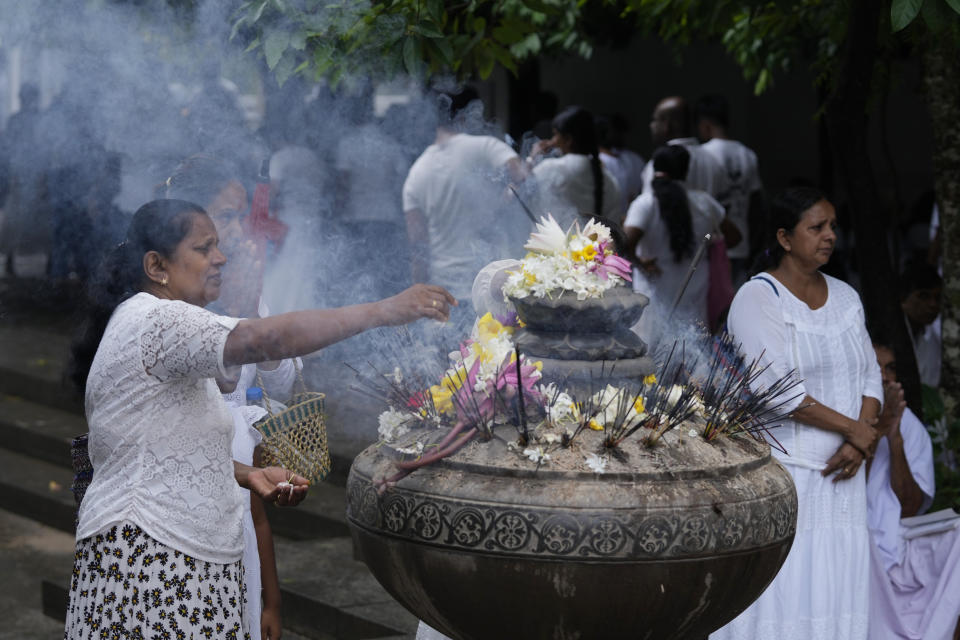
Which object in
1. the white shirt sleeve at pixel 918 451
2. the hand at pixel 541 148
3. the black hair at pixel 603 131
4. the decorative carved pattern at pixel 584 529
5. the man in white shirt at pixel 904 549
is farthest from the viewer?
the black hair at pixel 603 131

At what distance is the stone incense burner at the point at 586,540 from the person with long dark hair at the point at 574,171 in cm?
361

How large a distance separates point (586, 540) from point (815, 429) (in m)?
1.87

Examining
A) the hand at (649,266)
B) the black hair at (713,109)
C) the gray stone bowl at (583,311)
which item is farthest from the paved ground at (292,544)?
the black hair at (713,109)

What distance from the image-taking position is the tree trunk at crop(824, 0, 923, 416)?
5.77m

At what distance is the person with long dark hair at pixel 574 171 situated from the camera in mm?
6727

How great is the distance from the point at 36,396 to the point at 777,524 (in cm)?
692

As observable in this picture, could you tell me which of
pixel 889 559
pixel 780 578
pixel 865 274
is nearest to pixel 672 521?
pixel 780 578

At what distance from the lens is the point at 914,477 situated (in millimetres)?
5074

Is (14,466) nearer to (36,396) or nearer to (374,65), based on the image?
(36,396)

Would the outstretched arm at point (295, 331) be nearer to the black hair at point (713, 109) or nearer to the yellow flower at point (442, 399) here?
the yellow flower at point (442, 399)

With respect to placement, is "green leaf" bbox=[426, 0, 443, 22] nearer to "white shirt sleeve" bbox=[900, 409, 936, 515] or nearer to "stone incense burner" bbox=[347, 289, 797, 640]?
"stone incense burner" bbox=[347, 289, 797, 640]

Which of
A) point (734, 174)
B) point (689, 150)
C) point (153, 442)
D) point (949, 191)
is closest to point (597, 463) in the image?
point (153, 442)

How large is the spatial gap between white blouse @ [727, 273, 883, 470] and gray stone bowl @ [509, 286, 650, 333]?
1.23 metres

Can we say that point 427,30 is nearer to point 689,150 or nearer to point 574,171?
point 574,171
